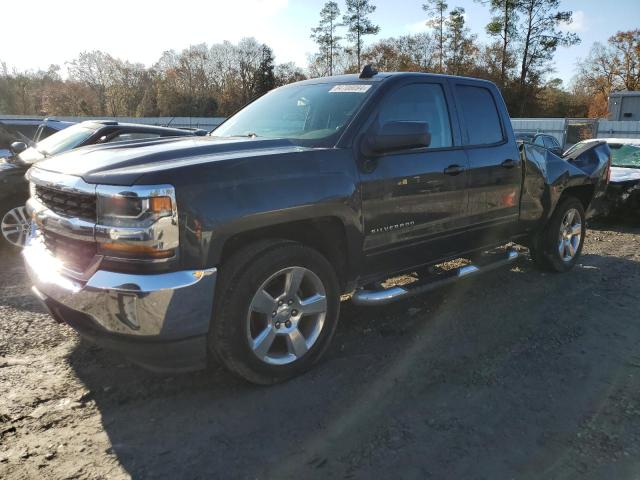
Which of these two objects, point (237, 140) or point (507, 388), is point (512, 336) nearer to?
point (507, 388)

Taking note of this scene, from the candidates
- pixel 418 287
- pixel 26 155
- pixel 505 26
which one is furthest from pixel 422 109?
pixel 505 26

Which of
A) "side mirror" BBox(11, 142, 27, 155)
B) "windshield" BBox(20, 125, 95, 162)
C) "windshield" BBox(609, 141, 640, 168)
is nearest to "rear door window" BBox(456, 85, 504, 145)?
"windshield" BBox(20, 125, 95, 162)

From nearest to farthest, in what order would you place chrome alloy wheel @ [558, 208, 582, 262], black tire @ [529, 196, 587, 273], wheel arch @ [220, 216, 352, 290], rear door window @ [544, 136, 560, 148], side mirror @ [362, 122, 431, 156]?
wheel arch @ [220, 216, 352, 290], side mirror @ [362, 122, 431, 156], black tire @ [529, 196, 587, 273], chrome alloy wheel @ [558, 208, 582, 262], rear door window @ [544, 136, 560, 148]

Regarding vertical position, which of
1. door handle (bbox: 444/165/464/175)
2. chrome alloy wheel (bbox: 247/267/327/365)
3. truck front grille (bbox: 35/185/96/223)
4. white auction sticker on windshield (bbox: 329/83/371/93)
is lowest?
chrome alloy wheel (bbox: 247/267/327/365)

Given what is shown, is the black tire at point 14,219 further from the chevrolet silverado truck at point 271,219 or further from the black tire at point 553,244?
the black tire at point 553,244

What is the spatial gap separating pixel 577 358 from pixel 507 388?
812 mm

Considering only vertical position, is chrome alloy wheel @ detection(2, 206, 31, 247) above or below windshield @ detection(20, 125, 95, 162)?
below

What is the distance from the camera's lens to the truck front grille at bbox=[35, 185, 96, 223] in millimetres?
2801

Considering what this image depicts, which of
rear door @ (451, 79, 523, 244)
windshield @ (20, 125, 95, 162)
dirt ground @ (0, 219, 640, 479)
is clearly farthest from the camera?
windshield @ (20, 125, 95, 162)

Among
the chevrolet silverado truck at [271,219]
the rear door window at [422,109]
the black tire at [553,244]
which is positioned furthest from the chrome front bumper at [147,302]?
the black tire at [553,244]

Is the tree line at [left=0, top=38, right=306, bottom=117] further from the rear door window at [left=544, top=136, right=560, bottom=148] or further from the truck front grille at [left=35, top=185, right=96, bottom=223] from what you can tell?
the truck front grille at [left=35, top=185, right=96, bottom=223]

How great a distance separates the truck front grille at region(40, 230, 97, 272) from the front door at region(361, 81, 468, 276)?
1.72 m

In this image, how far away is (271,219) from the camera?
3020 millimetres

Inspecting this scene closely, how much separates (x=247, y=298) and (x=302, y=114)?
5.46 ft
